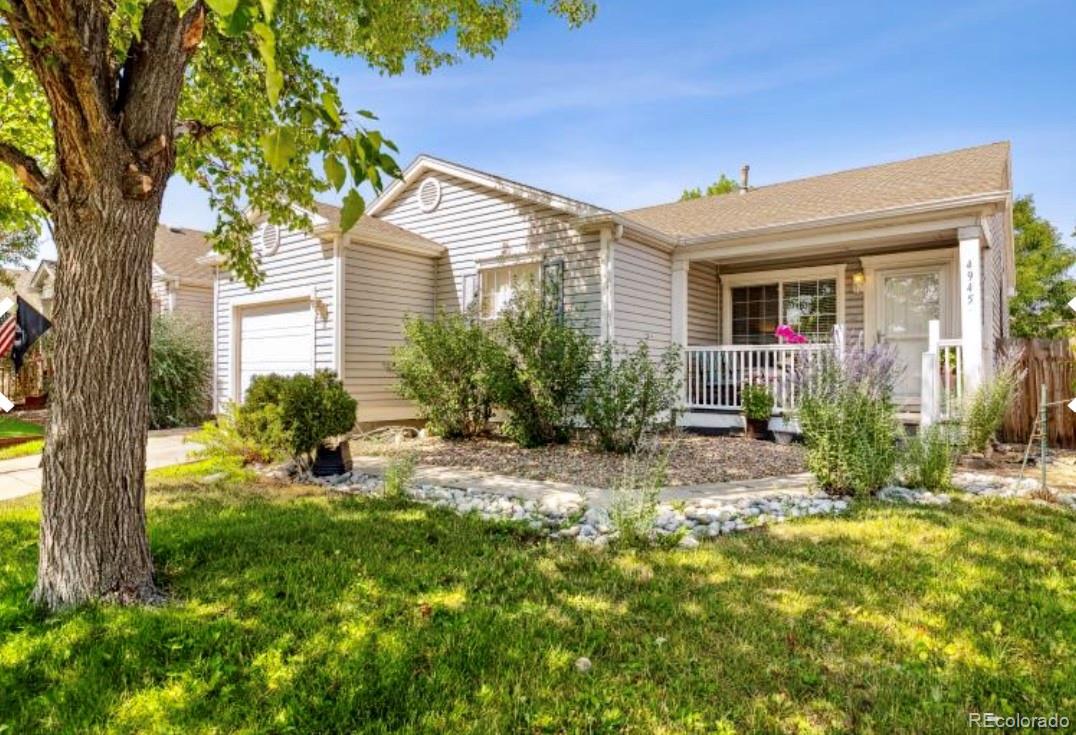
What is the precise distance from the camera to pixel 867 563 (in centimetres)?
331

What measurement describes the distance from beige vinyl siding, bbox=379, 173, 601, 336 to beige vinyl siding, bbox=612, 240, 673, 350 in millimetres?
336

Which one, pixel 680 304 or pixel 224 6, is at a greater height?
pixel 680 304

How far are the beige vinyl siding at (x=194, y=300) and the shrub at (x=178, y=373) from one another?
2.05m

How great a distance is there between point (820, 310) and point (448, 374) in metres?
6.82

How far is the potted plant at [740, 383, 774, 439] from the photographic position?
28.2 ft

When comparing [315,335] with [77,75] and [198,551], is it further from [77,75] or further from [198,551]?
[77,75]

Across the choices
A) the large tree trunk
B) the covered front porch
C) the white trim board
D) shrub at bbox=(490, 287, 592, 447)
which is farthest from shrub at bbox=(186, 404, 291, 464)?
the white trim board

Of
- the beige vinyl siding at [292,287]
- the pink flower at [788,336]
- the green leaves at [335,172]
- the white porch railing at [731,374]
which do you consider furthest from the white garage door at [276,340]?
the green leaves at [335,172]

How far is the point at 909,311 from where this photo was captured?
9664 millimetres

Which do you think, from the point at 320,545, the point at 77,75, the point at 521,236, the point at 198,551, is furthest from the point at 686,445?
the point at 77,75

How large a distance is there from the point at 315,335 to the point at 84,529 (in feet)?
24.2

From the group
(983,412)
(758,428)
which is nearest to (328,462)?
(758,428)

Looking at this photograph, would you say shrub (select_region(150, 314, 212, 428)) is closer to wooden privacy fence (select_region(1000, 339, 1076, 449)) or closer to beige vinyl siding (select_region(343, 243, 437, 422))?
beige vinyl siding (select_region(343, 243, 437, 422))

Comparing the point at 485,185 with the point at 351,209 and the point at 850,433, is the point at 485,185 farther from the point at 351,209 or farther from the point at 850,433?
the point at 351,209
